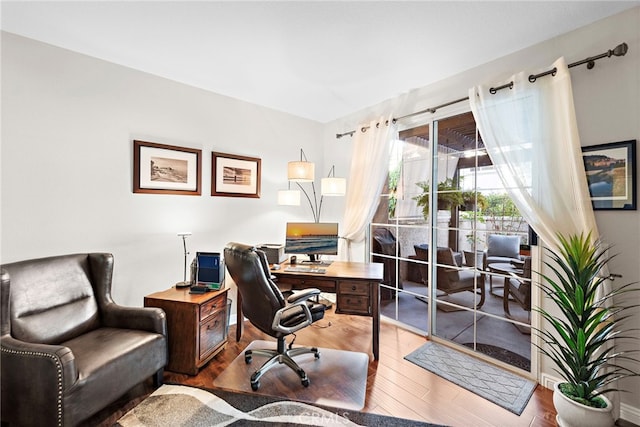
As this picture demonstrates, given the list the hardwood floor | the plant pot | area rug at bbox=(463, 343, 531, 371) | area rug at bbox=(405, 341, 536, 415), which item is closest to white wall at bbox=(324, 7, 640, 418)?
area rug at bbox=(463, 343, 531, 371)

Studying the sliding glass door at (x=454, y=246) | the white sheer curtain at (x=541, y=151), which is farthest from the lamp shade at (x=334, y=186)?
the white sheer curtain at (x=541, y=151)

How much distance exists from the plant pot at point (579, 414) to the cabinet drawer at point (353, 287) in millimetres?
1376

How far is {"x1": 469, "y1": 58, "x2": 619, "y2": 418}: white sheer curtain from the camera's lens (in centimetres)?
187

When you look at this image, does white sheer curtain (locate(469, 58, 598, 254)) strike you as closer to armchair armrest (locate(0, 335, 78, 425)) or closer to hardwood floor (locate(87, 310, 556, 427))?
hardwood floor (locate(87, 310, 556, 427))

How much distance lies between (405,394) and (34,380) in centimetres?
225

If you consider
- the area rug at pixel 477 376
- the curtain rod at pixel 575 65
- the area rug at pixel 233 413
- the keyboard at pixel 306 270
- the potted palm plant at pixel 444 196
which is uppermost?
the curtain rod at pixel 575 65

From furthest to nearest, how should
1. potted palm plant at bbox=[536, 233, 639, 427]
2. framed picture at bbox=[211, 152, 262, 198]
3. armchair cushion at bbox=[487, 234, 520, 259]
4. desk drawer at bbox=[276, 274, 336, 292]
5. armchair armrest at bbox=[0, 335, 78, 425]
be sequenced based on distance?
framed picture at bbox=[211, 152, 262, 198] → desk drawer at bbox=[276, 274, 336, 292] → armchair cushion at bbox=[487, 234, 520, 259] → potted palm plant at bbox=[536, 233, 639, 427] → armchair armrest at bbox=[0, 335, 78, 425]

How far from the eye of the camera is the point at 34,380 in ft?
4.83

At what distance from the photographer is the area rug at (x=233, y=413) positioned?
170 centimetres

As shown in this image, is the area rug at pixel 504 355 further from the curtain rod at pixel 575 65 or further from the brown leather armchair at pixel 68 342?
the brown leather armchair at pixel 68 342

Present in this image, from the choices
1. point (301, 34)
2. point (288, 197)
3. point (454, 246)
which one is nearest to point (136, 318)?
point (288, 197)

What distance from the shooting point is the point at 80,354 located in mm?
1671

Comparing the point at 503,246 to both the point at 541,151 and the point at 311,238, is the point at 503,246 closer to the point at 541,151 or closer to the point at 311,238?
the point at 541,151

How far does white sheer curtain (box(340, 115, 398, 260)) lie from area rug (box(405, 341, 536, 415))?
4.81 feet
